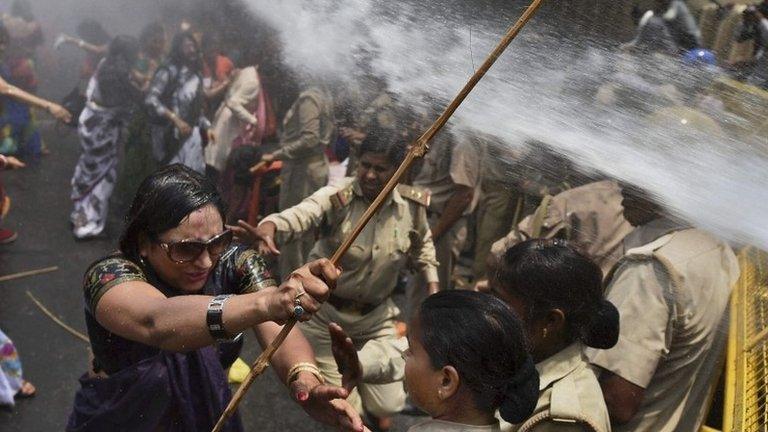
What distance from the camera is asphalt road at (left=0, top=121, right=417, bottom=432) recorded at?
16.2 feet

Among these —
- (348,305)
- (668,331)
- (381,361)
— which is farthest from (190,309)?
(348,305)

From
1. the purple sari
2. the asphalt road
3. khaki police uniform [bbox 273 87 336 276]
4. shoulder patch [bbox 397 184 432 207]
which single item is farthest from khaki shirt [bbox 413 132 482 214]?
the purple sari

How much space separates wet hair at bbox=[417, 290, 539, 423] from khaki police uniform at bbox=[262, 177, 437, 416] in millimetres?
1972

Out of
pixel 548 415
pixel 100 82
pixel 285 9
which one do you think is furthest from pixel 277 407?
pixel 100 82

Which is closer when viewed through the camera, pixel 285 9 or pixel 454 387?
pixel 454 387

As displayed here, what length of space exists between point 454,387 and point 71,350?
422 cm

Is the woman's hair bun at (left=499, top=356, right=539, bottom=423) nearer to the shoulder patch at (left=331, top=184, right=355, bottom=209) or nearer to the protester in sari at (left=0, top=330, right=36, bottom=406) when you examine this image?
the shoulder patch at (left=331, top=184, right=355, bottom=209)

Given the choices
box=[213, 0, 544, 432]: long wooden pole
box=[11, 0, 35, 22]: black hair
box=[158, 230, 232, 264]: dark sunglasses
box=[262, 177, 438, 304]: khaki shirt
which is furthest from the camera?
box=[11, 0, 35, 22]: black hair

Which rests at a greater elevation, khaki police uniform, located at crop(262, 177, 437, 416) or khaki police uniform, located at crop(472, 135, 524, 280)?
khaki police uniform, located at crop(262, 177, 437, 416)

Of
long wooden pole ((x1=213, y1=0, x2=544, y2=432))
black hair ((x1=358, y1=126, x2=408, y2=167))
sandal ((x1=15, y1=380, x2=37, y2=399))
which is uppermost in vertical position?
long wooden pole ((x1=213, y1=0, x2=544, y2=432))

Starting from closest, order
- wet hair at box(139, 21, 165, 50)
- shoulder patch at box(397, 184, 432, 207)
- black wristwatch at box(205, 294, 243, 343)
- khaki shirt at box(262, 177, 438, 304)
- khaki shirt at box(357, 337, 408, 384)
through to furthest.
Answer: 1. black wristwatch at box(205, 294, 243, 343)
2. khaki shirt at box(357, 337, 408, 384)
3. khaki shirt at box(262, 177, 438, 304)
4. shoulder patch at box(397, 184, 432, 207)
5. wet hair at box(139, 21, 165, 50)

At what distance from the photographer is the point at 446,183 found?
5961 millimetres

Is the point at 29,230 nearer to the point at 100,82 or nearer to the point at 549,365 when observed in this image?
the point at 100,82

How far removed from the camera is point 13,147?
9.45 meters
